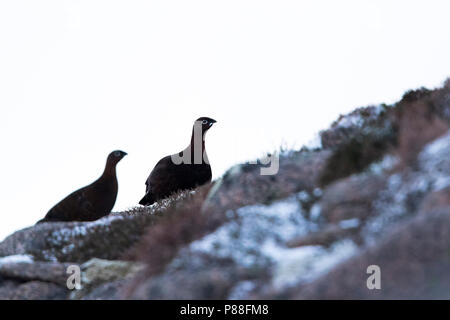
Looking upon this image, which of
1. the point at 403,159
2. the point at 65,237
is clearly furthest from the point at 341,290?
the point at 65,237

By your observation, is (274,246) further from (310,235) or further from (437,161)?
(437,161)

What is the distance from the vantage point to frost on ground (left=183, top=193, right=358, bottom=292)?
26.9 ft

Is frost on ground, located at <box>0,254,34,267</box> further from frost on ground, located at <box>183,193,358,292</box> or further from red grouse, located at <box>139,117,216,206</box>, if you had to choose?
red grouse, located at <box>139,117,216,206</box>

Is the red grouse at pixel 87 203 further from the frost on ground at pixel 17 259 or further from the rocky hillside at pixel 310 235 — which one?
the rocky hillside at pixel 310 235

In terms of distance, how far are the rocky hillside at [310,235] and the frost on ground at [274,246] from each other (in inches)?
0.6

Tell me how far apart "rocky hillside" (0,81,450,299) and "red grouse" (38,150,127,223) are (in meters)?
1.82

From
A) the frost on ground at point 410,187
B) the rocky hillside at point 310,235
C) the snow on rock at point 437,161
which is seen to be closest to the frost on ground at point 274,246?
the rocky hillside at point 310,235

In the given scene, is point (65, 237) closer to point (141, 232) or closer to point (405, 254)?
point (141, 232)

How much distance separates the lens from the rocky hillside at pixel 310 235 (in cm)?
791

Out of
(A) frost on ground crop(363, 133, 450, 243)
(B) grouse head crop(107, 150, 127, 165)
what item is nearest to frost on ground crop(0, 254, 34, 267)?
(B) grouse head crop(107, 150, 127, 165)

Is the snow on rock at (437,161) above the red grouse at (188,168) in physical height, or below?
below

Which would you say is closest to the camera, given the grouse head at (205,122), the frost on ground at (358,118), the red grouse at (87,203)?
the frost on ground at (358,118)

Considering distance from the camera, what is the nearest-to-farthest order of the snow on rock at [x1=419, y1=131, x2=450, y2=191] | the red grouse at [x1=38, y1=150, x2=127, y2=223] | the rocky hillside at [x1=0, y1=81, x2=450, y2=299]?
the rocky hillside at [x1=0, y1=81, x2=450, y2=299] → the snow on rock at [x1=419, y1=131, x2=450, y2=191] → the red grouse at [x1=38, y1=150, x2=127, y2=223]

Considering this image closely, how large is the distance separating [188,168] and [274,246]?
33.8ft
